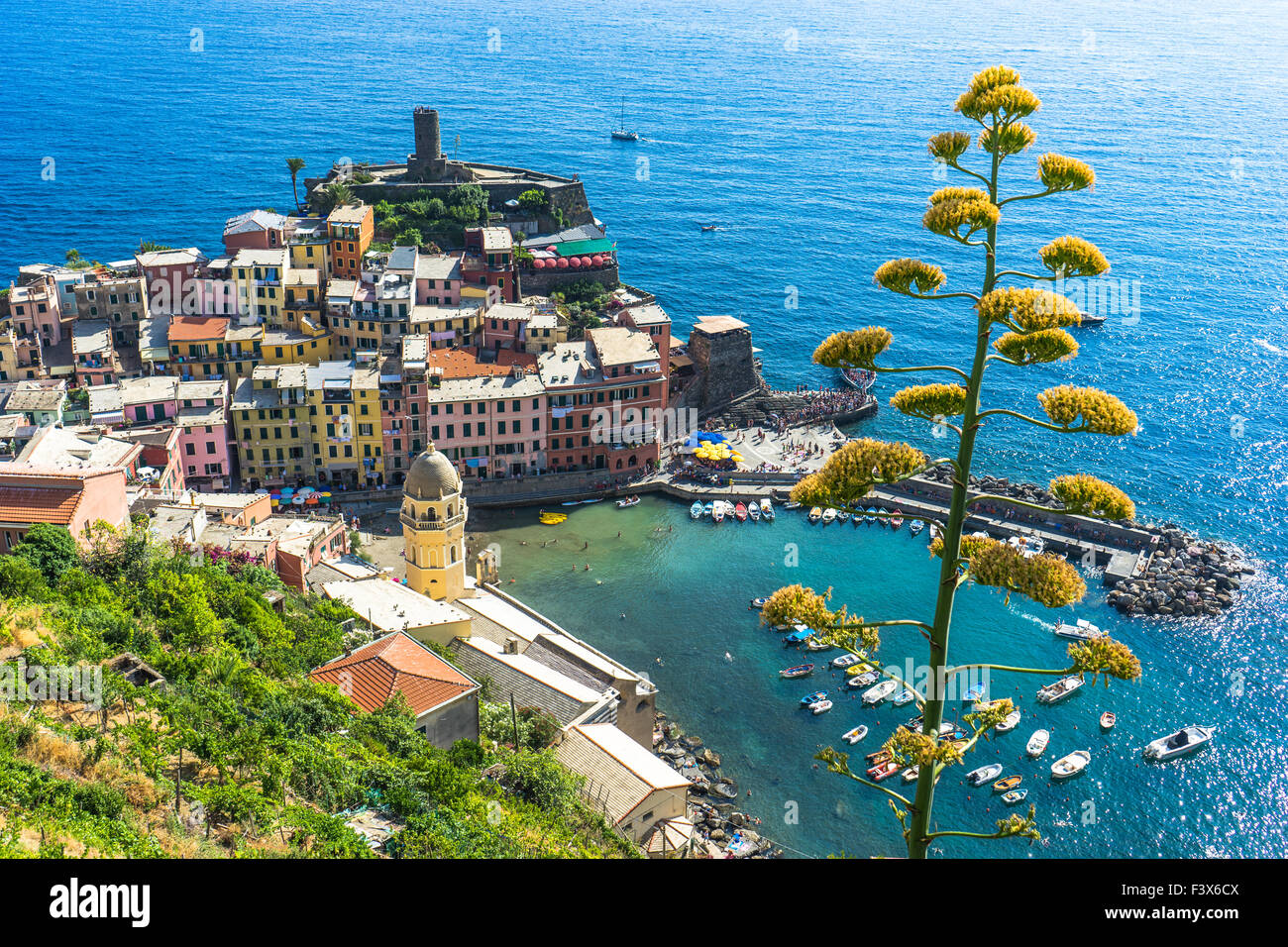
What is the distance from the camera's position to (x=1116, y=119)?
19212 centimetres

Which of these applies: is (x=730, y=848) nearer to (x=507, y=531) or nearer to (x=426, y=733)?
(x=426, y=733)

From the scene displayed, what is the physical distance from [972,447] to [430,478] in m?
46.6

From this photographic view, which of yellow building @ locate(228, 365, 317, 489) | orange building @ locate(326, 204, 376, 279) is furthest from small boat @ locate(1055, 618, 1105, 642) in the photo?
orange building @ locate(326, 204, 376, 279)

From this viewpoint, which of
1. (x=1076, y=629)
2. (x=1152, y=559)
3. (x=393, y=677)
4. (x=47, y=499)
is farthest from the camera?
(x=1152, y=559)

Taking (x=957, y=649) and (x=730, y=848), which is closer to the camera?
(x=730, y=848)

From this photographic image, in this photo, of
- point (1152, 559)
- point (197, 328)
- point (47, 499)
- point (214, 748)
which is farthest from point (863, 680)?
point (197, 328)

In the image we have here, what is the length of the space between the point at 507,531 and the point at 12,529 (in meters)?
34.6

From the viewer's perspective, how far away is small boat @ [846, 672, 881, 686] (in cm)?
6219

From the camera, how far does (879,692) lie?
61.2 meters

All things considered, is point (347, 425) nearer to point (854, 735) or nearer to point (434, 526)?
point (434, 526)

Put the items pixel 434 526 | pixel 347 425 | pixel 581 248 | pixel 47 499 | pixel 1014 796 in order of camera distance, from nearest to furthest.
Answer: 1. pixel 47 499
2. pixel 1014 796
3. pixel 434 526
4. pixel 347 425
5. pixel 581 248

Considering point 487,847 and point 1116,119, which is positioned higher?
point 1116,119

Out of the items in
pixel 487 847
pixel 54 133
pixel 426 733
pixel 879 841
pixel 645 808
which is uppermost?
A: pixel 54 133
